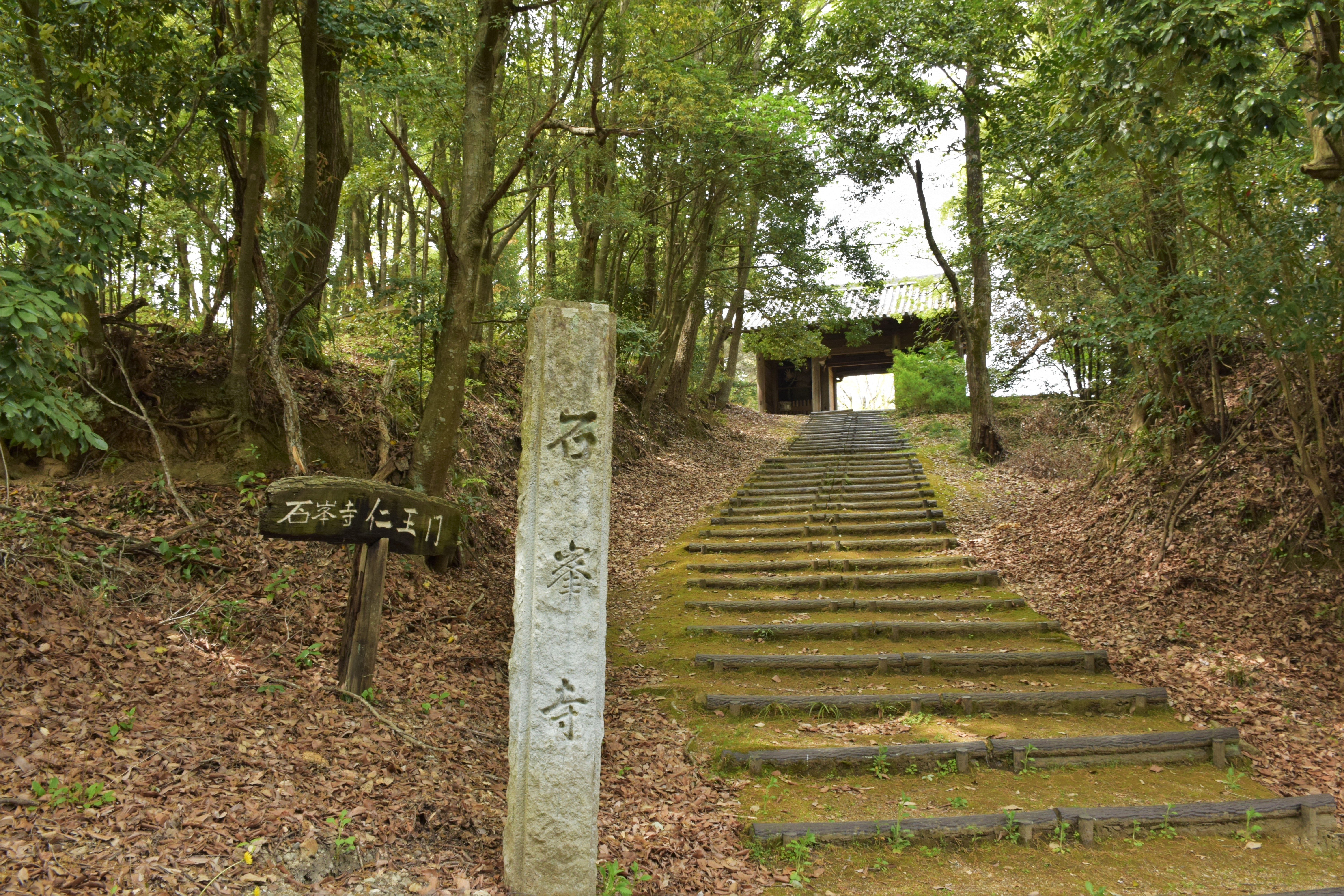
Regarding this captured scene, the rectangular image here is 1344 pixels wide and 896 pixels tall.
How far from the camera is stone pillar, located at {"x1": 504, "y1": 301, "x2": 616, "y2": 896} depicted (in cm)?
391

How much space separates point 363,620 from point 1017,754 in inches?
181

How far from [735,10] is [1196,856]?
1045cm

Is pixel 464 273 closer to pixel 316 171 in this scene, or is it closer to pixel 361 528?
pixel 316 171

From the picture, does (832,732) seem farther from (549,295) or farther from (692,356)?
(692,356)

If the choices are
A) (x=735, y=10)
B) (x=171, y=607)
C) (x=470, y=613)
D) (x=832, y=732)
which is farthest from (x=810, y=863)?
(x=735, y=10)

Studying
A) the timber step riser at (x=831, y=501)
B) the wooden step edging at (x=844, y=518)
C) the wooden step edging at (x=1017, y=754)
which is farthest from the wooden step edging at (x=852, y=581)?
the timber step riser at (x=831, y=501)

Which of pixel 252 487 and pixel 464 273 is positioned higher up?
pixel 464 273

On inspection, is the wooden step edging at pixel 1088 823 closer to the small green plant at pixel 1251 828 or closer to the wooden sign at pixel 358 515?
the small green plant at pixel 1251 828

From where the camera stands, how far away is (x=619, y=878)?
4.13 m

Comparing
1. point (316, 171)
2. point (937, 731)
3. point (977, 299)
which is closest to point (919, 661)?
point (937, 731)

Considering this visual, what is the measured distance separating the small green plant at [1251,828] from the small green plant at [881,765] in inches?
82.1

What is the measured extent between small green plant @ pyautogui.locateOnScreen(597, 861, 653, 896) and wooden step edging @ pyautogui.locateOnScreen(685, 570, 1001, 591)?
16.3 feet

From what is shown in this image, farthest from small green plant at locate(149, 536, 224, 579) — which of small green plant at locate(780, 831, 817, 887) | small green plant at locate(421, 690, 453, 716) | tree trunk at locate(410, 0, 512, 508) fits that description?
small green plant at locate(780, 831, 817, 887)

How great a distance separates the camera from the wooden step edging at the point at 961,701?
6176 millimetres
